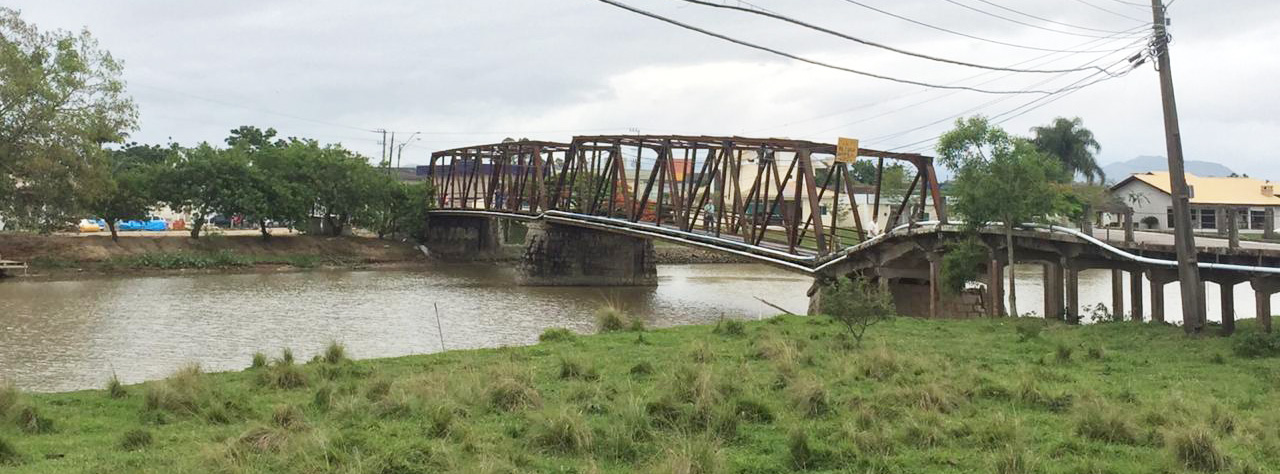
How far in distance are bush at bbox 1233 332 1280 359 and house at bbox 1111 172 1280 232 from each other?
4065 cm

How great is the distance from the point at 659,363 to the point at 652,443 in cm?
668

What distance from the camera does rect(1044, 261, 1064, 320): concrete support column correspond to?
29094 mm

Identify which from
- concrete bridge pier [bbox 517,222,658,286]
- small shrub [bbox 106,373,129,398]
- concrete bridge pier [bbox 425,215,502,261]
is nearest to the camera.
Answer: small shrub [bbox 106,373,129,398]

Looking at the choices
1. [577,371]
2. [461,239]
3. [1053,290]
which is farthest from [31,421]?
[461,239]

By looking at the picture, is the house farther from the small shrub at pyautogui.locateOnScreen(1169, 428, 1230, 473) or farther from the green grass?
the small shrub at pyautogui.locateOnScreen(1169, 428, 1230, 473)

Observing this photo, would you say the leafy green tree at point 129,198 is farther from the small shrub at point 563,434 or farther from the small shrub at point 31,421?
the small shrub at point 563,434

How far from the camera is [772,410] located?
13.6 metres

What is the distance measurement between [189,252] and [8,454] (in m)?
59.2

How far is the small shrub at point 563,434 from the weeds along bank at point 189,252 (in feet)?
183

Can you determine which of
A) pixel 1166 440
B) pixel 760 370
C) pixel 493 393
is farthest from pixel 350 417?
pixel 1166 440

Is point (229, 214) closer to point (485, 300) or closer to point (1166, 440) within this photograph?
point (485, 300)

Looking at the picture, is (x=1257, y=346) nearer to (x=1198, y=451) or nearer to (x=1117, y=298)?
(x=1117, y=298)

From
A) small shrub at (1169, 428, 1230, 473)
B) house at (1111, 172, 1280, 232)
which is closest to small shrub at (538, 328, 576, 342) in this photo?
small shrub at (1169, 428, 1230, 473)

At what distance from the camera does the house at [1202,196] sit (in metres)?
59.9
